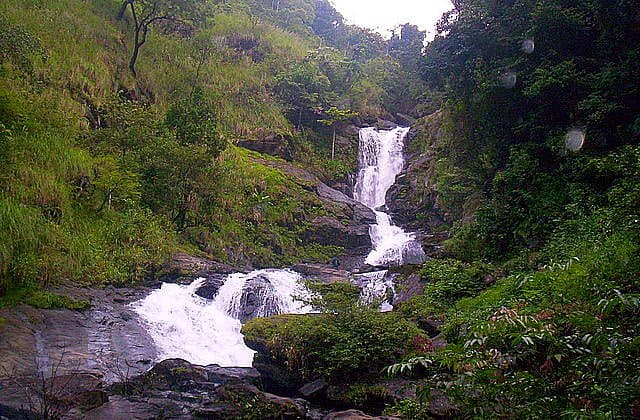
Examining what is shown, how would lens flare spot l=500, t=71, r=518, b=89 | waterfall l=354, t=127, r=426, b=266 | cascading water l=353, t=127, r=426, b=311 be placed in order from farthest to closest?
waterfall l=354, t=127, r=426, b=266
cascading water l=353, t=127, r=426, b=311
lens flare spot l=500, t=71, r=518, b=89

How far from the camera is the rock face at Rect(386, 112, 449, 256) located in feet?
64.3

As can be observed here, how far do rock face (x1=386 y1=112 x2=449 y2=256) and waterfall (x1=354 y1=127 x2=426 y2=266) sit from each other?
0.52 metres

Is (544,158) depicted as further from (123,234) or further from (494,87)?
(123,234)

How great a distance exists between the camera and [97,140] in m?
14.0

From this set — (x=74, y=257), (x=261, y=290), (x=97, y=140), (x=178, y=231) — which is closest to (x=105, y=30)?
(x=97, y=140)

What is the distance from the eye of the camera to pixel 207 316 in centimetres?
1149

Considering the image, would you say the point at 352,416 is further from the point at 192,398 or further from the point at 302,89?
the point at 302,89

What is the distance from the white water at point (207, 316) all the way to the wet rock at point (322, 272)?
1.48 metres

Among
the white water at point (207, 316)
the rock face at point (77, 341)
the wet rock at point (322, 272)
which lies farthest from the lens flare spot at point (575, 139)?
the rock face at point (77, 341)

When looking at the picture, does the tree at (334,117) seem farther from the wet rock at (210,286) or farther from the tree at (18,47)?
the tree at (18,47)

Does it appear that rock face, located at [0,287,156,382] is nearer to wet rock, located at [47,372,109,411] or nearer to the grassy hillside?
wet rock, located at [47,372,109,411]

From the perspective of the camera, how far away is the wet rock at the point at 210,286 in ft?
39.8

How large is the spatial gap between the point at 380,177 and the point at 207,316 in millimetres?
14632

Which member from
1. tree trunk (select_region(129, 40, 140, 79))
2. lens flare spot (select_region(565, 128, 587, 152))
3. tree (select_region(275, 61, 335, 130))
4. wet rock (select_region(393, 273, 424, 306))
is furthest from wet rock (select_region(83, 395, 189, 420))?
tree (select_region(275, 61, 335, 130))
